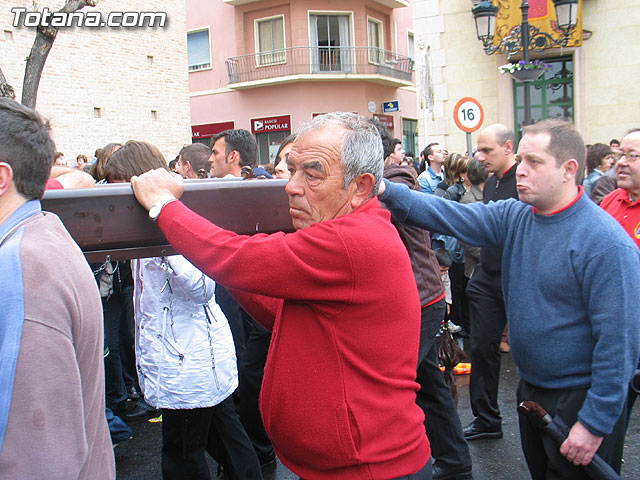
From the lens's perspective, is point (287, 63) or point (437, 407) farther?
point (287, 63)

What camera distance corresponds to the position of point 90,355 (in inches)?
63.2

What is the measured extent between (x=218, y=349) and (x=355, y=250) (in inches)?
60.4

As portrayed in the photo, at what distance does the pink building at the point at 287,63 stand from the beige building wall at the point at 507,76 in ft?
28.9

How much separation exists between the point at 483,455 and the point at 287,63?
23139mm

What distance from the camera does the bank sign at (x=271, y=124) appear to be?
2578 cm

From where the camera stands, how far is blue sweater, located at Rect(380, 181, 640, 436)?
7.75 feet

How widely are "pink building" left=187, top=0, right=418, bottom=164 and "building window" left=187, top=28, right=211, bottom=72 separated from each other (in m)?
0.05

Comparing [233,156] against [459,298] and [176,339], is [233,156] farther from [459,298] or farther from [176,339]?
[459,298]

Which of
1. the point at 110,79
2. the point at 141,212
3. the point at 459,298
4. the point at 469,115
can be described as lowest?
the point at 459,298

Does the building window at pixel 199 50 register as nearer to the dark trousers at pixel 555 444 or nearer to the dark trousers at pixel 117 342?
the dark trousers at pixel 117 342

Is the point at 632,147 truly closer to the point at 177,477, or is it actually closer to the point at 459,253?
the point at 177,477

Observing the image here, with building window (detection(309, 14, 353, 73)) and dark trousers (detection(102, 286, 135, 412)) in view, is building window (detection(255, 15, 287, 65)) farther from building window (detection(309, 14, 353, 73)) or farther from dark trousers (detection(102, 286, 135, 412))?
dark trousers (detection(102, 286, 135, 412))

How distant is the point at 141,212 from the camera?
1.71 meters
